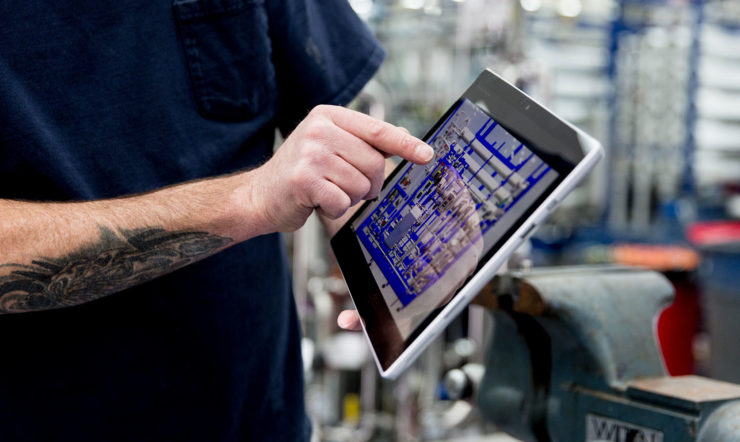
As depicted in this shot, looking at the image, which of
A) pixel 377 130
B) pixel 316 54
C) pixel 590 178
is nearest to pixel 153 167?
pixel 316 54

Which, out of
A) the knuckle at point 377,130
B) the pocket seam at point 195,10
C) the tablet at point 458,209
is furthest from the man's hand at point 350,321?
the pocket seam at point 195,10

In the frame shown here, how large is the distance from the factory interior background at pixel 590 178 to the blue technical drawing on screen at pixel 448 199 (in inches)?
15.6

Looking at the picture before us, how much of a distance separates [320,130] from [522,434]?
2.12 ft

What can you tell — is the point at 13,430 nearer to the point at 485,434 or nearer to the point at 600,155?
the point at 600,155

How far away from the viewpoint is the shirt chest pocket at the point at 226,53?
41.0 inches

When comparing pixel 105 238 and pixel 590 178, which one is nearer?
pixel 105 238

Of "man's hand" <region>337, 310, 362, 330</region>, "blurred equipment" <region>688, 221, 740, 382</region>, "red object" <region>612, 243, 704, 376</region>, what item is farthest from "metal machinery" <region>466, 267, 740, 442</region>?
"red object" <region>612, 243, 704, 376</region>

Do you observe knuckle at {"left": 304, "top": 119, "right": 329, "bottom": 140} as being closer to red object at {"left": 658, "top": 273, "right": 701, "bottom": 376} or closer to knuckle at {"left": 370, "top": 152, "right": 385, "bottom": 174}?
knuckle at {"left": 370, "top": 152, "right": 385, "bottom": 174}

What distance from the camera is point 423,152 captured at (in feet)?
2.45

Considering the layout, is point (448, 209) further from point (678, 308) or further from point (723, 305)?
point (678, 308)

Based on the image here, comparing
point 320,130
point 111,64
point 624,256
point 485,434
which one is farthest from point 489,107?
point 624,256

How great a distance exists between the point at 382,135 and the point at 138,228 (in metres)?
0.32

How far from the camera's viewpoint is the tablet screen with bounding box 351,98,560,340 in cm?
66

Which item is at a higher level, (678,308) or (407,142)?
(407,142)
